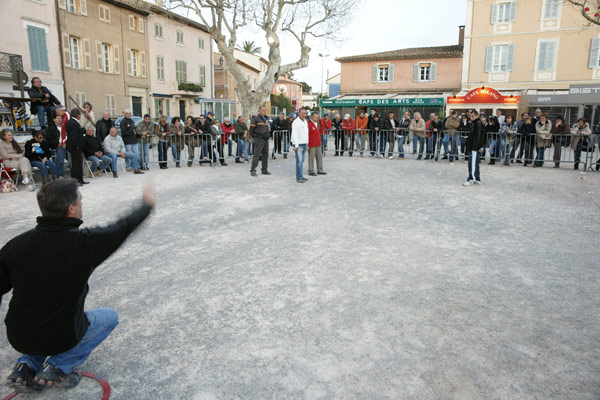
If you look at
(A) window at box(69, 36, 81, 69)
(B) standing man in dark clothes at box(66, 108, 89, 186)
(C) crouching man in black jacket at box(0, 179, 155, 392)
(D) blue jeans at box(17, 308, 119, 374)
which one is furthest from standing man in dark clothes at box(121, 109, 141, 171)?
(A) window at box(69, 36, 81, 69)

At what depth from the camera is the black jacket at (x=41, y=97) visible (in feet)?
36.0

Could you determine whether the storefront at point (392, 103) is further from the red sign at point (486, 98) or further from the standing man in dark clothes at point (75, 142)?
the standing man in dark clothes at point (75, 142)

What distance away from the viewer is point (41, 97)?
36.6ft

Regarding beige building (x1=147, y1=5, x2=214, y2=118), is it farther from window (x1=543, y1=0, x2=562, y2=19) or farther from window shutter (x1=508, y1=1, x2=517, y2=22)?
window (x1=543, y1=0, x2=562, y2=19)

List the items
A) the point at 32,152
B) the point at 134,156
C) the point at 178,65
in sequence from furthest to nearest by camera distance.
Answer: the point at 178,65
the point at 134,156
the point at 32,152

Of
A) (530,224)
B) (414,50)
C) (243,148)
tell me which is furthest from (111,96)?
(530,224)

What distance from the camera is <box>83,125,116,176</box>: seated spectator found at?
10.9m

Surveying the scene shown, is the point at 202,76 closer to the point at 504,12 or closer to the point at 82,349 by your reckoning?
the point at 504,12

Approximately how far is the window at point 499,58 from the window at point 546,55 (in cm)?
162

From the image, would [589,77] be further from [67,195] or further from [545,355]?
[67,195]

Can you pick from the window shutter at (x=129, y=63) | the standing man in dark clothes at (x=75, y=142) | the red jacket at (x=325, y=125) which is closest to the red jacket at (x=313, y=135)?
the red jacket at (x=325, y=125)

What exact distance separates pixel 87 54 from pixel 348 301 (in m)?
27.0

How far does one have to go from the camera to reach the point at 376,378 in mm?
2783

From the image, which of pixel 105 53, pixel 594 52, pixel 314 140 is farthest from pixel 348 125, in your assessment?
pixel 594 52
